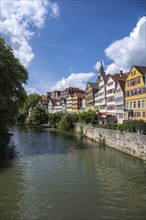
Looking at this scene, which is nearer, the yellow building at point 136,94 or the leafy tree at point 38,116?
the yellow building at point 136,94

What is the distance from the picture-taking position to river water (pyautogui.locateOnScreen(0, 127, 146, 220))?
15.1 meters

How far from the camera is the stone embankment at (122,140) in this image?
29312mm

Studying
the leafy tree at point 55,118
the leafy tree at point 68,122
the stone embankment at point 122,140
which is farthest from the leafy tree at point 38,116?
the stone embankment at point 122,140

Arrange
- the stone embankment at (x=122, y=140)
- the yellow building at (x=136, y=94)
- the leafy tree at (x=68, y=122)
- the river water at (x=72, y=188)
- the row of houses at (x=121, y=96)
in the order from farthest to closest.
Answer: the leafy tree at (x=68, y=122)
the row of houses at (x=121, y=96)
the yellow building at (x=136, y=94)
the stone embankment at (x=122, y=140)
the river water at (x=72, y=188)

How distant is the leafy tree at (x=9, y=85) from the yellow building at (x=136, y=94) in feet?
59.6

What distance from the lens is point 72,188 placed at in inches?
752

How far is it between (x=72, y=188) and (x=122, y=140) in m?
17.0

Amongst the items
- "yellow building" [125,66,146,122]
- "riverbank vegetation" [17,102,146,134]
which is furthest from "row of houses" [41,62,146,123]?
"riverbank vegetation" [17,102,146,134]

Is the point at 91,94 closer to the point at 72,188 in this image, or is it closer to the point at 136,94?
the point at 136,94

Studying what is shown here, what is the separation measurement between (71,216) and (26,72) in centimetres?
2706

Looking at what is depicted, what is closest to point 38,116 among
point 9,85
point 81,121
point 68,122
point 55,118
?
point 55,118

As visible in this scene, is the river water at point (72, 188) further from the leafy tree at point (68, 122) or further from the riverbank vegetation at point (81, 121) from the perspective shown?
the leafy tree at point (68, 122)

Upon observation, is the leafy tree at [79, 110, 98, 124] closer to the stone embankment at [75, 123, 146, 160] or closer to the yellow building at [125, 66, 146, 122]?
the stone embankment at [75, 123, 146, 160]

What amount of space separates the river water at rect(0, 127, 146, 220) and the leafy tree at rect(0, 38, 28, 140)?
592 cm
